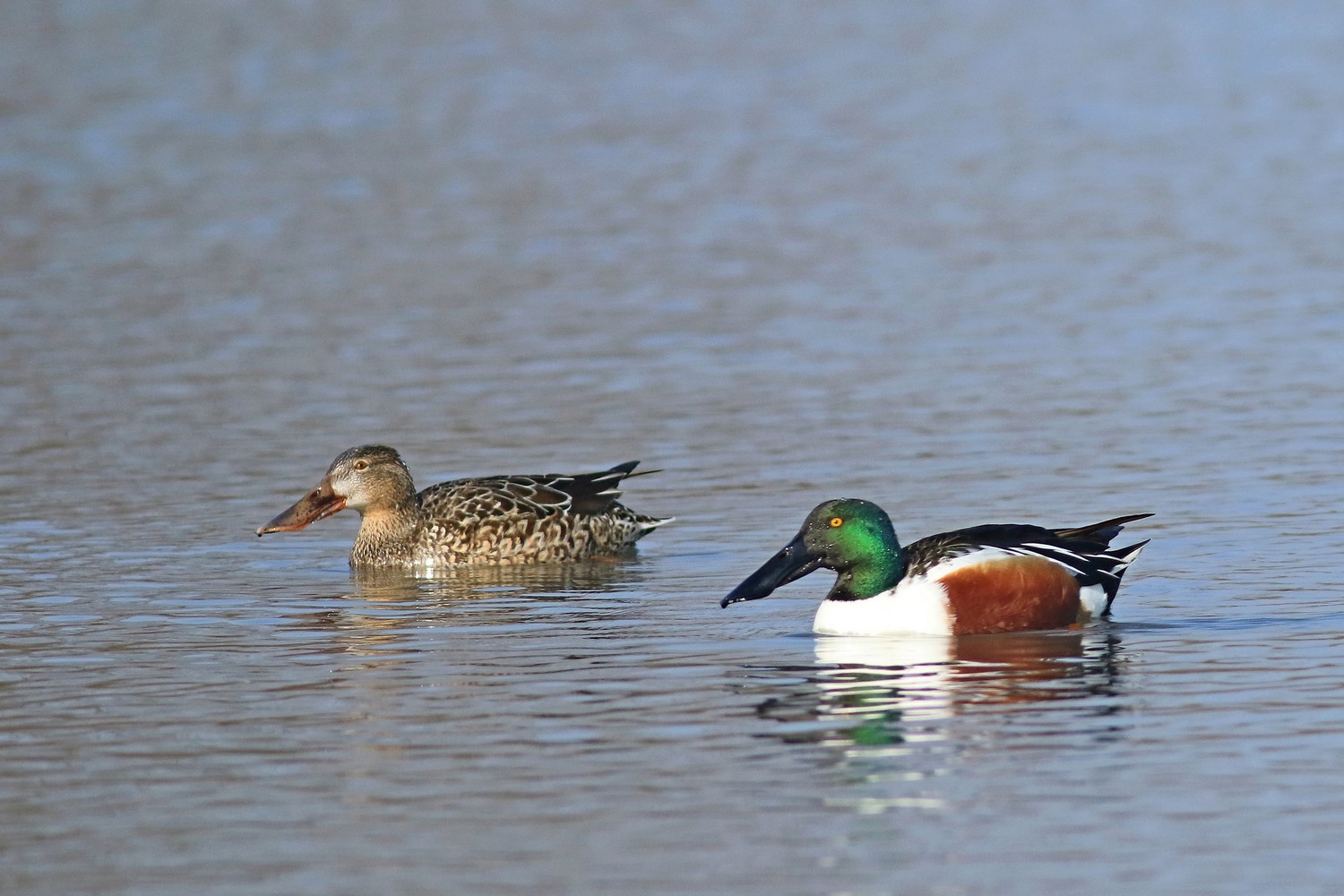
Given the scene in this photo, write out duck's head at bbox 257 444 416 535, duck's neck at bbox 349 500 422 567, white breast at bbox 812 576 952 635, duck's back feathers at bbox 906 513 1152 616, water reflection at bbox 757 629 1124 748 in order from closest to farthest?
water reflection at bbox 757 629 1124 748
white breast at bbox 812 576 952 635
duck's back feathers at bbox 906 513 1152 616
duck's neck at bbox 349 500 422 567
duck's head at bbox 257 444 416 535

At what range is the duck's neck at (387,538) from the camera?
42.6 feet

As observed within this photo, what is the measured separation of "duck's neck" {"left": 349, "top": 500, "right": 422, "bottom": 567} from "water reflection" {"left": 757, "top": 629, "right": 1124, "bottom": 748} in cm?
345

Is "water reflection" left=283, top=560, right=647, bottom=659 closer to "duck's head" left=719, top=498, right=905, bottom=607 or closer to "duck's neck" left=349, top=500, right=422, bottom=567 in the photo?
"duck's neck" left=349, top=500, right=422, bottom=567

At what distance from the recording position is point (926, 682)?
367 inches

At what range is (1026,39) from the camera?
39000 millimetres

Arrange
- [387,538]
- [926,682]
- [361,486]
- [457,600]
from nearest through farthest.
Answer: [926,682]
[457,600]
[387,538]
[361,486]

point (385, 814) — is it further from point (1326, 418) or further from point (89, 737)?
point (1326, 418)

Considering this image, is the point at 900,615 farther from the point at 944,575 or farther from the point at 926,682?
the point at 926,682

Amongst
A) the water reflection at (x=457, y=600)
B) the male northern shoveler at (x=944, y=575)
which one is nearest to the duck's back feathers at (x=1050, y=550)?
the male northern shoveler at (x=944, y=575)

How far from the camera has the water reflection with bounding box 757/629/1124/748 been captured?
853cm

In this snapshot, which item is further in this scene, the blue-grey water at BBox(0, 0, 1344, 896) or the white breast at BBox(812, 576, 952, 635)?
the white breast at BBox(812, 576, 952, 635)

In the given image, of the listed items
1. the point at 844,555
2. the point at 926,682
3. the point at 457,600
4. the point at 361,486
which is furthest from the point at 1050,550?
the point at 361,486

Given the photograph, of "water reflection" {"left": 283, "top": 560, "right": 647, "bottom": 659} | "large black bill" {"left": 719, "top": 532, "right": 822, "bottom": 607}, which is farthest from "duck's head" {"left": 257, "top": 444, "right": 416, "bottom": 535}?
"large black bill" {"left": 719, "top": 532, "right": 822, "bottom": 607}

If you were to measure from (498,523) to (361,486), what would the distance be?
844mm
